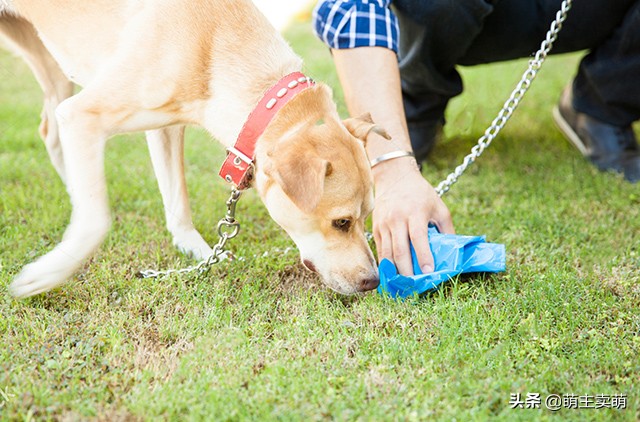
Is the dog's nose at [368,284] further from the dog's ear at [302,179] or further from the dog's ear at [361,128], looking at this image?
the dog's ear at [361,128]

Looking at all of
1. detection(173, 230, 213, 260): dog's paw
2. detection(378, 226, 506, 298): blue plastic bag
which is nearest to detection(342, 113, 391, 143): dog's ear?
detection(378, 226, 506, 298): blue plastic bag

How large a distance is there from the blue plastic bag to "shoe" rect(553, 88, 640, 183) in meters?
1.86

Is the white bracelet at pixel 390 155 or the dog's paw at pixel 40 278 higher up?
the white bracelet at pixel 390 155

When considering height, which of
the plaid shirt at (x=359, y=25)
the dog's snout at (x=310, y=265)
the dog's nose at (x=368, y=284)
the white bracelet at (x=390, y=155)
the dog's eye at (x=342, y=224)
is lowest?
the dog's nose at (x=368, y=284)

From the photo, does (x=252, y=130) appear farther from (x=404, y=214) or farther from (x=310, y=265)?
(x=404, y=214)

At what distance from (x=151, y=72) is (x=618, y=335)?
2.17m

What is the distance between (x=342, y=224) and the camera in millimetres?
2830

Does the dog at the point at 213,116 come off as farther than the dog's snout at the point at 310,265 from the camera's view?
No

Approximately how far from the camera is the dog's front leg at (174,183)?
350 cm

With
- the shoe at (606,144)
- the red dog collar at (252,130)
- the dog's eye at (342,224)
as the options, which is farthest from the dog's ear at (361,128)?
the shoe at (606,144)

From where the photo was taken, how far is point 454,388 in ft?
7.45

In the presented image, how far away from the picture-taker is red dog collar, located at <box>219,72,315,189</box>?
109 inches

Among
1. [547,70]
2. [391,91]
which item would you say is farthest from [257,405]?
[547,70]

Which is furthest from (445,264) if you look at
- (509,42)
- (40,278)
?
(509,42)
